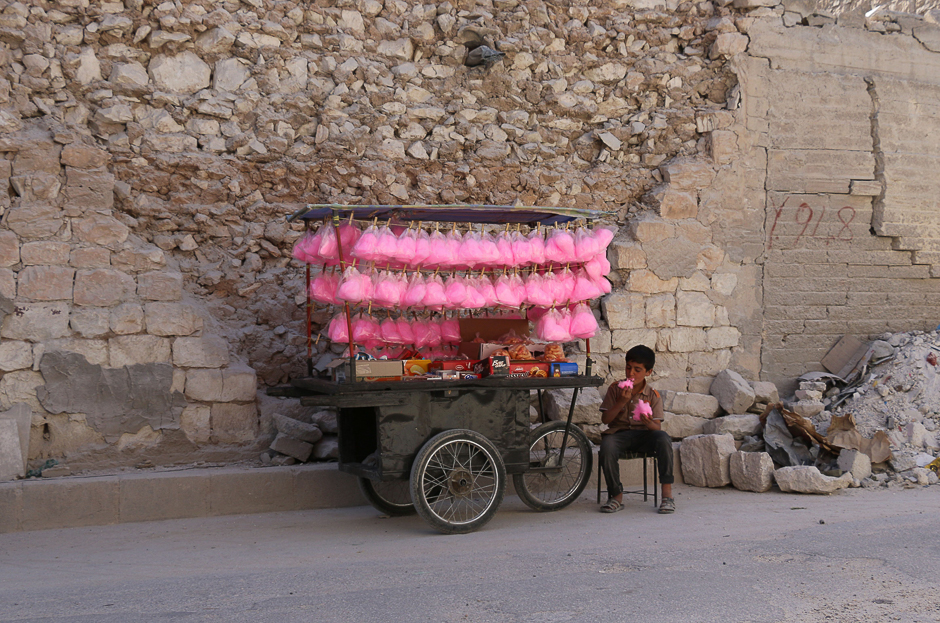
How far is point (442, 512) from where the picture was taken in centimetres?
549

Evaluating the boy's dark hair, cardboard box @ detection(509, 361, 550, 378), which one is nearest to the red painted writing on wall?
the boy's dark hair

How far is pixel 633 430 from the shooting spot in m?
5.93

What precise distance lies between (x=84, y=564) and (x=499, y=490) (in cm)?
253

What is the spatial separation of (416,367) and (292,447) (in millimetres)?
1489

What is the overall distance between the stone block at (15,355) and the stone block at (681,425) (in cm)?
545

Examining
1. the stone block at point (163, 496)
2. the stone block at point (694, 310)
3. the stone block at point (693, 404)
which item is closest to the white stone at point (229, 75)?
the stone block at point (163, 496)

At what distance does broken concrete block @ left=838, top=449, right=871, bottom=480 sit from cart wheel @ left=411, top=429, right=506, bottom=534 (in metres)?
3.16

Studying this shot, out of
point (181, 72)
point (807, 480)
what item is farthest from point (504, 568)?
point (181, 72)

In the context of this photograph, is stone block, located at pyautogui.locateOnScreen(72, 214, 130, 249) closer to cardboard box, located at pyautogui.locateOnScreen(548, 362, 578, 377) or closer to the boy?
cardboard box, located at pyautogui.locateOnScreen(548, 362, 578, 377)

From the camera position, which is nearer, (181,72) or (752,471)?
(752,471)

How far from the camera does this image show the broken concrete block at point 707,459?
663cm

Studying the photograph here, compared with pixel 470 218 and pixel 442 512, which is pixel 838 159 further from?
pixel 442 512

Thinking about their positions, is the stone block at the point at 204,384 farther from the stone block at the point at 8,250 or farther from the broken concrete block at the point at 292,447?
the stone block at the point at 8,250

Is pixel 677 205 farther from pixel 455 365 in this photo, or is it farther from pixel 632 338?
pixel 455 365
